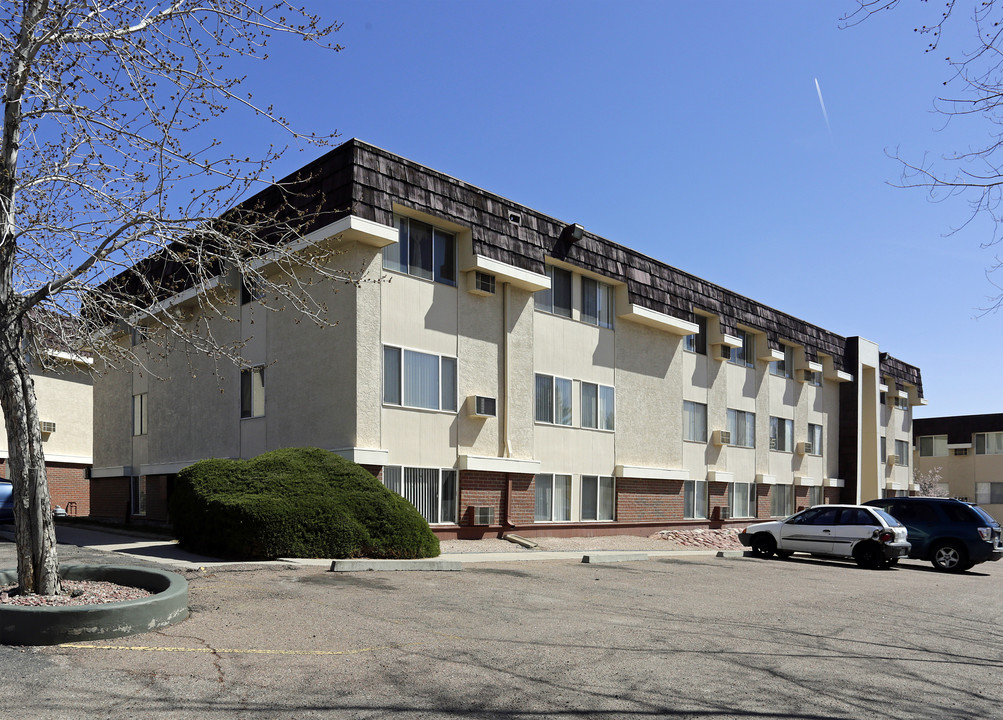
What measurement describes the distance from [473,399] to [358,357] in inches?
136

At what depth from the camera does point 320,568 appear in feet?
43.9

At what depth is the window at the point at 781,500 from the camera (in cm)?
3453

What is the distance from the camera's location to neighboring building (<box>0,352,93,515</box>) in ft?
116

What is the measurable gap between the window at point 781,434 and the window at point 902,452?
45.6ft

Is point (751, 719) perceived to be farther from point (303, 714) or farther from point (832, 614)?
point (832, 614)

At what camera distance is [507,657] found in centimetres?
781

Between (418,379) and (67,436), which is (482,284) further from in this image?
(67,436)

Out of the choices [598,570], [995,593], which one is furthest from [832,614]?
[995,593]

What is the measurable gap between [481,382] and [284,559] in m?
8.33

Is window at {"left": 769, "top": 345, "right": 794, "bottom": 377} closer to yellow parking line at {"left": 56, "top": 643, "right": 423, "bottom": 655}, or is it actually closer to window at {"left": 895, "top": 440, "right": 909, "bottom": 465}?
window at {"left": 895, "top": 440, "right": 909, "bottom": 465}

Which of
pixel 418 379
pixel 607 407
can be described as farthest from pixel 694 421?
pixel 418 379

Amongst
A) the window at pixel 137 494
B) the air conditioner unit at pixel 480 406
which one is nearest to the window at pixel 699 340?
the air conditioner unit at pixel 480 406

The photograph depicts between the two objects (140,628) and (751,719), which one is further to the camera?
(140,628)

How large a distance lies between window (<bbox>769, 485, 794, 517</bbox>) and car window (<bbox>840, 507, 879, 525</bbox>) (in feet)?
44.5
